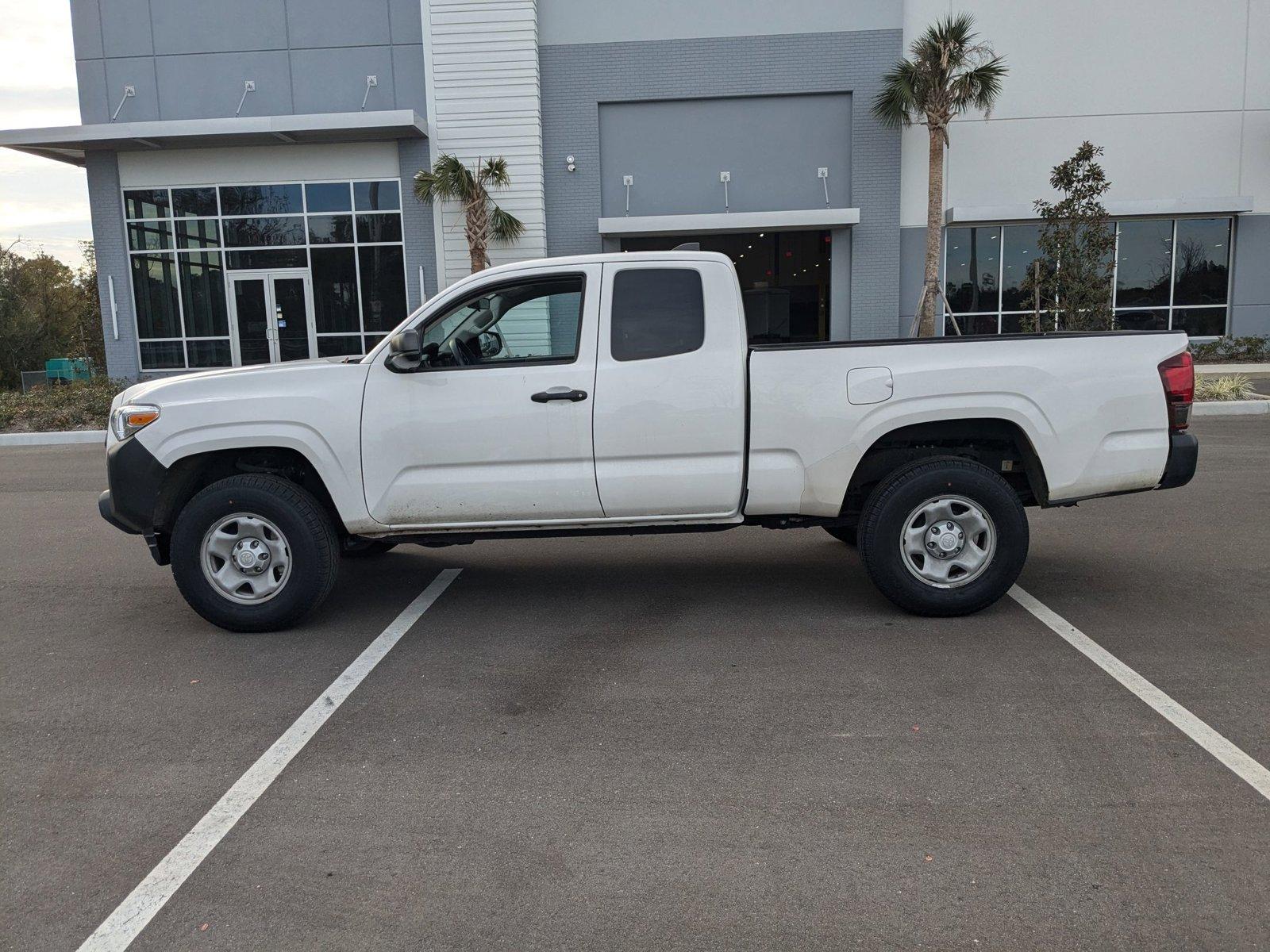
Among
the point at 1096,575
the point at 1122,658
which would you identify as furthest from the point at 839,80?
the point at 1122,658

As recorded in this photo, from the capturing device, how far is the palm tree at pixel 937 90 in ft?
69.6

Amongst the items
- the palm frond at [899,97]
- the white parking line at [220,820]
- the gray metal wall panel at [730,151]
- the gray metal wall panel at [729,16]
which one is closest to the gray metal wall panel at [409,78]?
the gray metal wall panel at [729,16]

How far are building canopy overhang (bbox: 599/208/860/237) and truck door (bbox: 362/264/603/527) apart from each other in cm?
1762

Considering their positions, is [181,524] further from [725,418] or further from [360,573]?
[725,418]

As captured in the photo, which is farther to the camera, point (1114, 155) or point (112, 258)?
point (112, 258)

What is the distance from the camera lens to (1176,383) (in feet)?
17.9

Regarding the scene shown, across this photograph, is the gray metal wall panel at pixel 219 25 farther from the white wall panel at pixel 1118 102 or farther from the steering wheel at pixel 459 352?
the steering wheel at pixel 459 352

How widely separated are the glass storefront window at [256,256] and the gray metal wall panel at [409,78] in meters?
1.82

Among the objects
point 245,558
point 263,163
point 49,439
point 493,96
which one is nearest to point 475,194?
point 493,96

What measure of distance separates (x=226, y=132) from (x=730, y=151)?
11138 mm

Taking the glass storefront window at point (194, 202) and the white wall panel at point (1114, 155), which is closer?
the white wall panel at point (1114, 155)

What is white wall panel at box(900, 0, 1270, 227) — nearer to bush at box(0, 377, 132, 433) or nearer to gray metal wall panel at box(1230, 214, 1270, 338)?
gray metal wall panel at box(1230, 214, 1270, 338)

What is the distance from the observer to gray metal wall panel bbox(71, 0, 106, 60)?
23078 millimetres

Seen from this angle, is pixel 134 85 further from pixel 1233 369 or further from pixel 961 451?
pixel 1233 369
